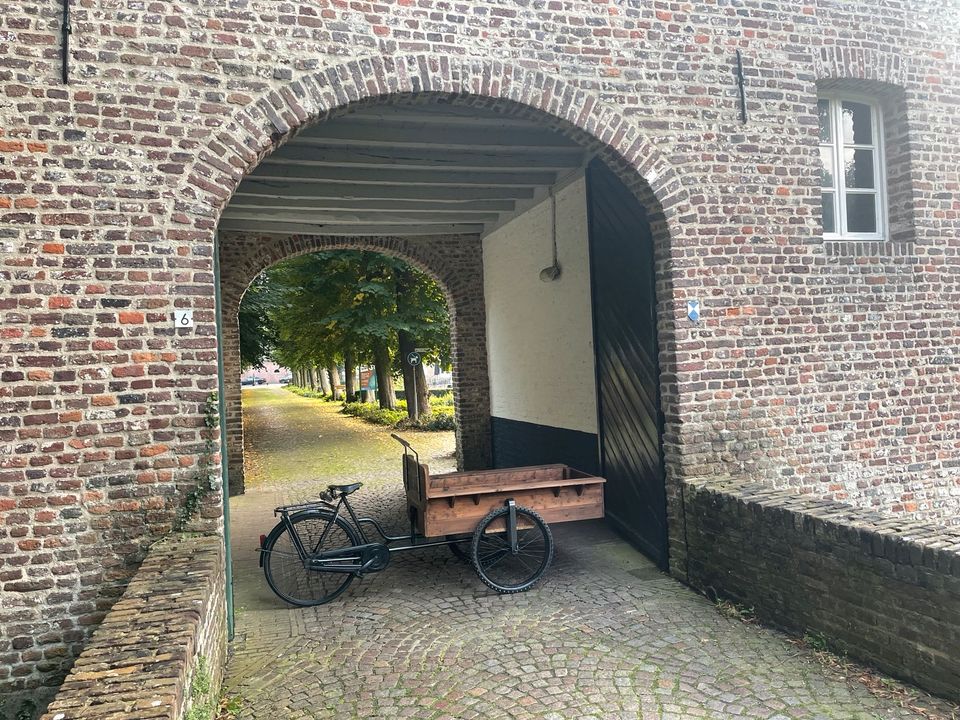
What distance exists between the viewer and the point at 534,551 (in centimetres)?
663

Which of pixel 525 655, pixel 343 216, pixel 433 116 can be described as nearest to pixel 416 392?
pixel 343 216

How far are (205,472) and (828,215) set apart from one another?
596 centimetres

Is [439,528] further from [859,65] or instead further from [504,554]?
[859,65]

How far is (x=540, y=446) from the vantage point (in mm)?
9383

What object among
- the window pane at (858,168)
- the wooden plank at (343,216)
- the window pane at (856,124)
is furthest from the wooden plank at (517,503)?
the wooden plank at (343,216)

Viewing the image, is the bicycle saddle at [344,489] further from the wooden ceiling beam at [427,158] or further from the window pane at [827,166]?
the window pane at [827,166]

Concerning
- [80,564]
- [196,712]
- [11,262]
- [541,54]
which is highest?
[541,54]

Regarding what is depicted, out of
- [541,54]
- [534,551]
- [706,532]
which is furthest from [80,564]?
[541,54]

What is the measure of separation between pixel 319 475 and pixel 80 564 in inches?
316

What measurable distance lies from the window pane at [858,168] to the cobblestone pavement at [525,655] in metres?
4.27

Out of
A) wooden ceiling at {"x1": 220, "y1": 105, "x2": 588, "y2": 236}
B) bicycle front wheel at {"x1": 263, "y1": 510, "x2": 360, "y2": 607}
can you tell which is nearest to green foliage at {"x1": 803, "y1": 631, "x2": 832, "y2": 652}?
bicycle front wheel at {"x1": 263, "y1": 510, "x2": 360, "y2": 607}

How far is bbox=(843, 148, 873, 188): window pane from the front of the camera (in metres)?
6.63

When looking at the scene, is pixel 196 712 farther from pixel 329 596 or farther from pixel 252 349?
pixel 252 349

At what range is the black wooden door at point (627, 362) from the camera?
614 centimetres
